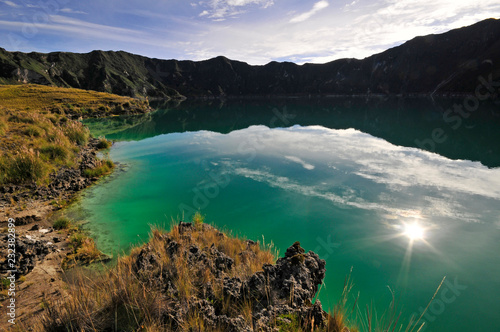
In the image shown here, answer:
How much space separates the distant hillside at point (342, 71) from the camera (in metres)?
116

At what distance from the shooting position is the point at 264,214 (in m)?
10.5

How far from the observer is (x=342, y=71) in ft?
578

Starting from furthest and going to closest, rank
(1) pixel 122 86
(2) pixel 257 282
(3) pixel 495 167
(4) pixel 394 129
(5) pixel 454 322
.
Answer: (1) pixel 122 86 < (4) pixel 394 129 < (3) pixel 495 167 < (5) pixel 454 322 < (2) pixel 257 282

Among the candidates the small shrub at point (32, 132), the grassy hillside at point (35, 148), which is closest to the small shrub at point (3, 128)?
the grassy hillside at point (35, 148)

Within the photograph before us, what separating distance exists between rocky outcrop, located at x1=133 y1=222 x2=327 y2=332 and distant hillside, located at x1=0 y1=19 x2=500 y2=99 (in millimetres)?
138486

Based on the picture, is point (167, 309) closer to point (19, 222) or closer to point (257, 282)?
point (257, 282)

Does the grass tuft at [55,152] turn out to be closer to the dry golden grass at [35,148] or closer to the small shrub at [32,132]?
the dry golden grass at [35,148]

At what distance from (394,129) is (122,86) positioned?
165980 mm

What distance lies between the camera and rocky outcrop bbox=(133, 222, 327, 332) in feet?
11.8

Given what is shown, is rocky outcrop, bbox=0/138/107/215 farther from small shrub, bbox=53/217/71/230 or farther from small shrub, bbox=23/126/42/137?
small shrub, bbox=23/126/42/137

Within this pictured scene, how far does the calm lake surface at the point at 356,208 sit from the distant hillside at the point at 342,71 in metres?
124

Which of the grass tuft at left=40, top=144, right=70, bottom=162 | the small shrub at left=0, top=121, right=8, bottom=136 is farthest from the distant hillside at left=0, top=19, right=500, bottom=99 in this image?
the small shrub at left=0, top=121, right=8, bottom=136

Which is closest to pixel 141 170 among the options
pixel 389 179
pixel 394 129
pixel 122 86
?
pixel 389 179

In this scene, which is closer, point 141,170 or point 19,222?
point 19,222
